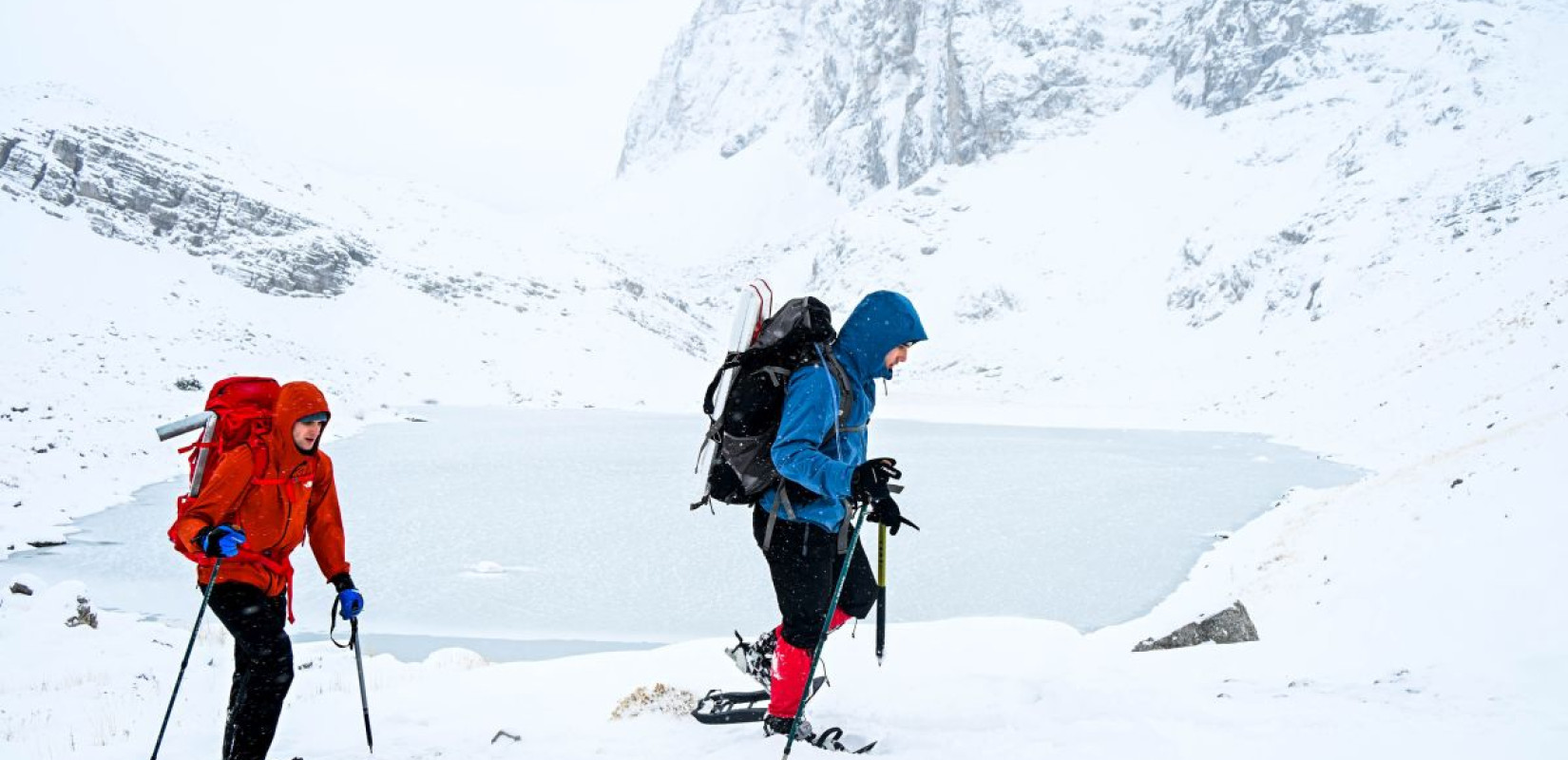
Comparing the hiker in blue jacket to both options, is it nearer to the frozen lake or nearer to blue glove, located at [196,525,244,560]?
blue glove, located at [196,525,244,560]

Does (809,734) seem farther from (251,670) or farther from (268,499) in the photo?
(268,499)

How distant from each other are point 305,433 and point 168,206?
285 feet

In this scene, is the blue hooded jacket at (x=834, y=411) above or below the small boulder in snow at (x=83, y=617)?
above

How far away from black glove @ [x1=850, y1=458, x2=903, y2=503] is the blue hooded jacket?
0.20ft

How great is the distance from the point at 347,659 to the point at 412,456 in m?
25.7

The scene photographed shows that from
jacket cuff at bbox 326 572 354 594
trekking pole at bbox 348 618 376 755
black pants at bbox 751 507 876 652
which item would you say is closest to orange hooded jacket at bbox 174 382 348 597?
jacket cuff at bbox 326 572 354 594

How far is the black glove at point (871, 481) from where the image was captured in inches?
165

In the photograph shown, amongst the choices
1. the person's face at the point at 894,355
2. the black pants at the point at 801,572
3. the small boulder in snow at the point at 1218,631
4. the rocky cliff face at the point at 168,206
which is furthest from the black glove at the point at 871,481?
the rocky cliff face at the point at 168,206

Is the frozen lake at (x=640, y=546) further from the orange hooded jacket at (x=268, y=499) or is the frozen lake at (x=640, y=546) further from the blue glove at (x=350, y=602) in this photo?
the orange hooded jacket at (x=268, y=499)

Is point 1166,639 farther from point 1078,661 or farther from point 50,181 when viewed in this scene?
point 50,181

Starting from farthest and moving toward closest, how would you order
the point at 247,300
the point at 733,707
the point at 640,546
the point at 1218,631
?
the point at 247,300 → the point at 640,546 → the point at 1218,631 → the point at 733,707

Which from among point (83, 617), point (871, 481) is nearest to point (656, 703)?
point (871, 481)

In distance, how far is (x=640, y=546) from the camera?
711 inches

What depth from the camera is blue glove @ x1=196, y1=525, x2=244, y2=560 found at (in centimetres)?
404
